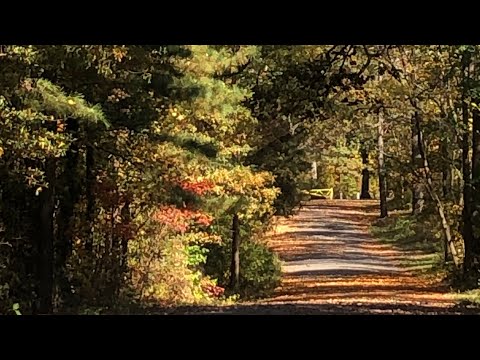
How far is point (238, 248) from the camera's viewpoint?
15.7 ft

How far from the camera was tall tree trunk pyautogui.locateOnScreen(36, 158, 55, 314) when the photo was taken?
15.1 ft

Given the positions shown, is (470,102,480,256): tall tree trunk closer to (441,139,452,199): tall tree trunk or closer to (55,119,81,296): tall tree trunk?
(441,139,452,199): tall tree trunk

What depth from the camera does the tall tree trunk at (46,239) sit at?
4.62m

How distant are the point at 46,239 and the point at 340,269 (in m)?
1.91

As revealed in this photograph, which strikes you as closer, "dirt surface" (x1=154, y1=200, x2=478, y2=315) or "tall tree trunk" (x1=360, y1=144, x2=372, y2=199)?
"dirt surface" (x1=154, y1=200, x2=478, y2=315)

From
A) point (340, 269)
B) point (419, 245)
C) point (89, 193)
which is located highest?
point (89, 193)

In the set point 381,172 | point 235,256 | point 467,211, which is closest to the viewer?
point 467,211

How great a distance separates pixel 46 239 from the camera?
4.73 m

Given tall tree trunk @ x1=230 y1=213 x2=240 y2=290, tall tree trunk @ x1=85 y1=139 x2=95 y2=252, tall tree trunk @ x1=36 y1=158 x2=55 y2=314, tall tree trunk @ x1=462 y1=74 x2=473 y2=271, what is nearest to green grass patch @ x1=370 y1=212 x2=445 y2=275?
tall tree trunk @ x1=462 y1=74 x2=473 y2=271

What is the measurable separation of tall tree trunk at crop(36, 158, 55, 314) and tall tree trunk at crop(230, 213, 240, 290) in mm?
1157

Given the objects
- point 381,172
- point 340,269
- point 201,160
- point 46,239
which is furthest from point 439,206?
point 46,239

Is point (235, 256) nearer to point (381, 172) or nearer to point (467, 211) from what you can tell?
point (381, 172)

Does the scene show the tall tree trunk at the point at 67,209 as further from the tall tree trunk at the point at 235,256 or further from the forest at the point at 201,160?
the tall tree trunk at the point at 235,256
